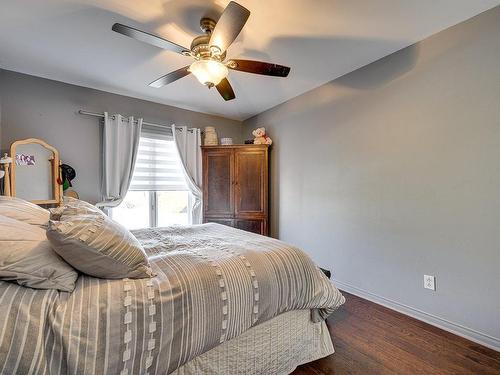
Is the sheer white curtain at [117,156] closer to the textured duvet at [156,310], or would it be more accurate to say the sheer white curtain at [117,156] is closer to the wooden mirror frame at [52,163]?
the wooden mirror frame at [52,163]

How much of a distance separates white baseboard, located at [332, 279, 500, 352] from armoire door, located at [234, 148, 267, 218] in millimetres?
1533

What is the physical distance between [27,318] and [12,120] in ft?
8.71

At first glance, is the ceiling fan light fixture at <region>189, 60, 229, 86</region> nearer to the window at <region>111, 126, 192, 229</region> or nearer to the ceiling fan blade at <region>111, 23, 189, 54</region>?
the ceiling fan blade at <region>111, 23, 189, 54</region>

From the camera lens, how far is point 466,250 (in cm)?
184

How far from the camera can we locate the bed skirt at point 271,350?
3.93 feet

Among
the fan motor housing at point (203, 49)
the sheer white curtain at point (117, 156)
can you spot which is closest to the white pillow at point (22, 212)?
the fan motor housing at point (203, 49)

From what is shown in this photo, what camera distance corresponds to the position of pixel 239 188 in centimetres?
352

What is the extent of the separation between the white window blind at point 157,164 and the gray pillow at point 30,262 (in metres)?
2.38

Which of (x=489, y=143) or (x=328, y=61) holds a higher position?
(x=328, y=61)

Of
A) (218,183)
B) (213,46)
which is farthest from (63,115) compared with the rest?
(213,46)

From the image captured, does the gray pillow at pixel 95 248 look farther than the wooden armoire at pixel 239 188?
No

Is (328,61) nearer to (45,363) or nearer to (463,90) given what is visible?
(463,90)

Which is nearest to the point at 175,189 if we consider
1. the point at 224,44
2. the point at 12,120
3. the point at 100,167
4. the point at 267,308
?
the point at 100,167

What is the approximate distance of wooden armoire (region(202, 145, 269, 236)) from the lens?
3494 mm
